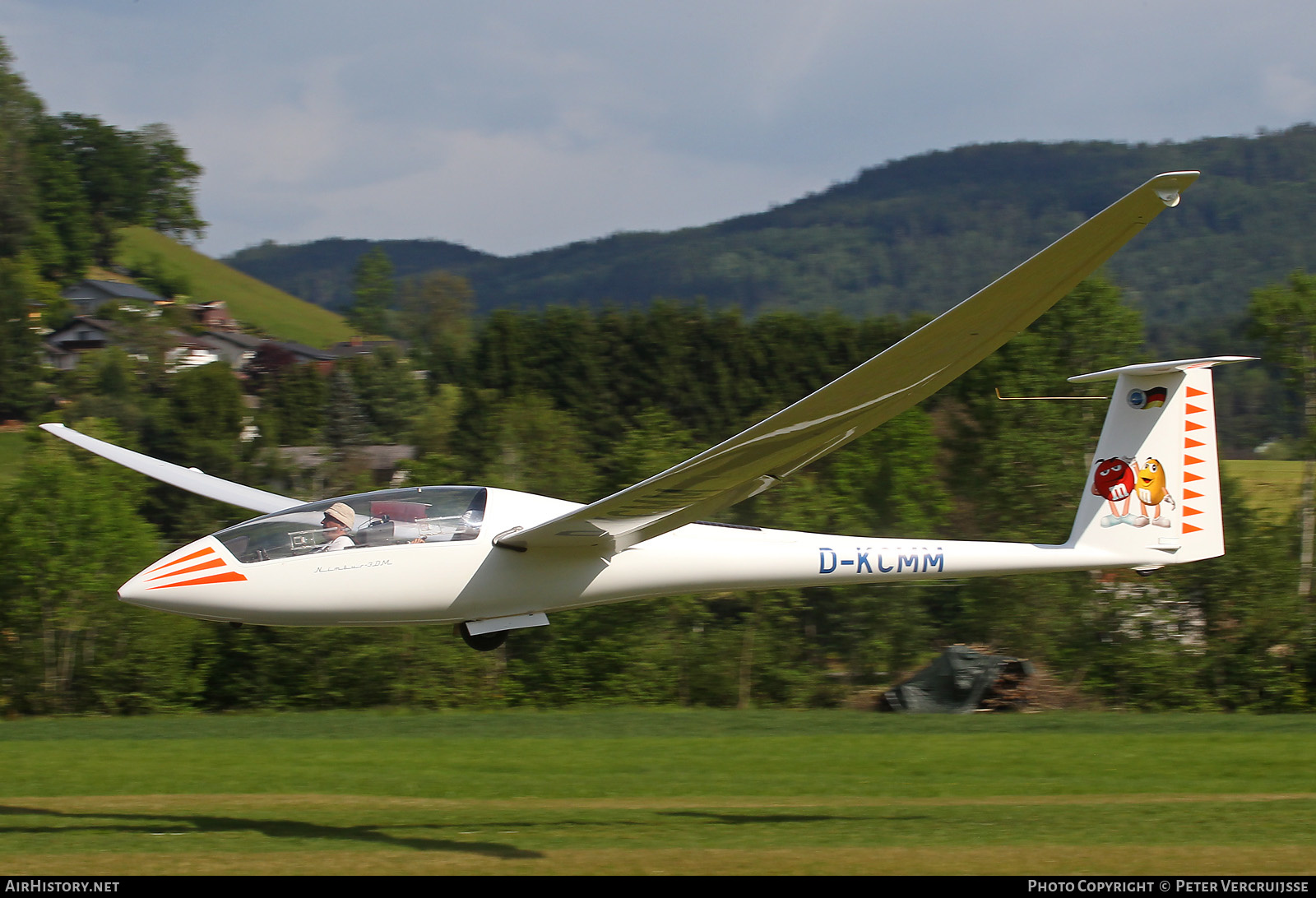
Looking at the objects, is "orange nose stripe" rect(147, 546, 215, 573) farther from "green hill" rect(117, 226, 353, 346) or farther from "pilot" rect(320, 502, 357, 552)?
"green hill" rect(117, 226, 353, 346)

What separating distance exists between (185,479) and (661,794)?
5993mm

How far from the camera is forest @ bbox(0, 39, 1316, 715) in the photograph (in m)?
30.6

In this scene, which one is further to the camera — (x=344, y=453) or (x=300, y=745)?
(x=344, y=453)

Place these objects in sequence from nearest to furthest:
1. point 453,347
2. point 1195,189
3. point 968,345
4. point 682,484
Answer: point 968,345, point 682,484, point 453,347, point 1195,189

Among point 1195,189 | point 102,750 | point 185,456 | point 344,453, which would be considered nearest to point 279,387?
point 185,456

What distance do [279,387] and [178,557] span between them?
6275 centimetres

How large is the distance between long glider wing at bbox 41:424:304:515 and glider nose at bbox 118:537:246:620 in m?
2.69

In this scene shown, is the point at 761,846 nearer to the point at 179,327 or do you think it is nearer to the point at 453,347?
the point at 453,347

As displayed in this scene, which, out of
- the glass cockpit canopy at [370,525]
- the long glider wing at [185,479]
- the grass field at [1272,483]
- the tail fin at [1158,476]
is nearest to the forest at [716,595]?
the grass field at [1272,483]

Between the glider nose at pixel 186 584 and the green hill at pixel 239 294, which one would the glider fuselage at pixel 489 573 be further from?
the green hill at pixel 239 294

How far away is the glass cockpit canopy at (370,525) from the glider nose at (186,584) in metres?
0.15

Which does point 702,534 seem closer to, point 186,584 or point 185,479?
point 186,584

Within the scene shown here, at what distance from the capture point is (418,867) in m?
9.14

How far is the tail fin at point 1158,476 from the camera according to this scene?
35.8ft
